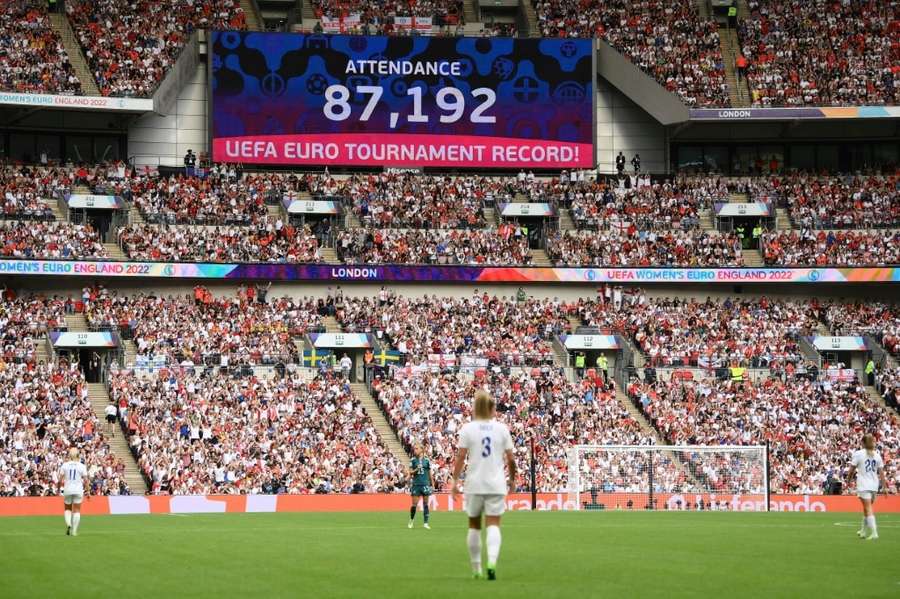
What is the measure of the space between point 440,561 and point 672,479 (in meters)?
29.0

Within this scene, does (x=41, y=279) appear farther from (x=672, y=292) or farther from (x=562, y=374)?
(x=672, y=292)

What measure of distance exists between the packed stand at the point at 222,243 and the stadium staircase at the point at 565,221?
501 inches

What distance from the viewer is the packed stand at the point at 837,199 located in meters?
68.7

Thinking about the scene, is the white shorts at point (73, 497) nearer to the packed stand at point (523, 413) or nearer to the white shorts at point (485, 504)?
the white shorts at point (485, 504)

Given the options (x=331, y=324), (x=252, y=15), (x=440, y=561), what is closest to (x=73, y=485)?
(x=440, y=561)

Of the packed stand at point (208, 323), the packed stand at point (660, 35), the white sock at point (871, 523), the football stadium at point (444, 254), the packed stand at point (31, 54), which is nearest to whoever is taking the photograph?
the white sock at point (871, 523)

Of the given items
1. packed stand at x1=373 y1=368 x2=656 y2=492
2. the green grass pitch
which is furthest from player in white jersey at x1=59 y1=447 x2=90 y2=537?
packed stand at x1=373 y1=368 x2=656 y2=492

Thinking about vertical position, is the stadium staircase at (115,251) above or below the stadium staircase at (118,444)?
above

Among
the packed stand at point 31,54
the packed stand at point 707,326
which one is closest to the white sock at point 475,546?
the packed stand at point 707,326

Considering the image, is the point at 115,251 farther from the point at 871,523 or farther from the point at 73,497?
the point at 871,523

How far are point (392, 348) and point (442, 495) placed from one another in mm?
14483

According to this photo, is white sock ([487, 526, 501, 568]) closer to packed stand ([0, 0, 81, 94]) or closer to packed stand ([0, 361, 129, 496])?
packed stand ([0, 361, 129, 496])

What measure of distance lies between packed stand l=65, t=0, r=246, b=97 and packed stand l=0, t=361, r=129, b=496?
18.0m

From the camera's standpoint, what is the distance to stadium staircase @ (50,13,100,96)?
66.5m
